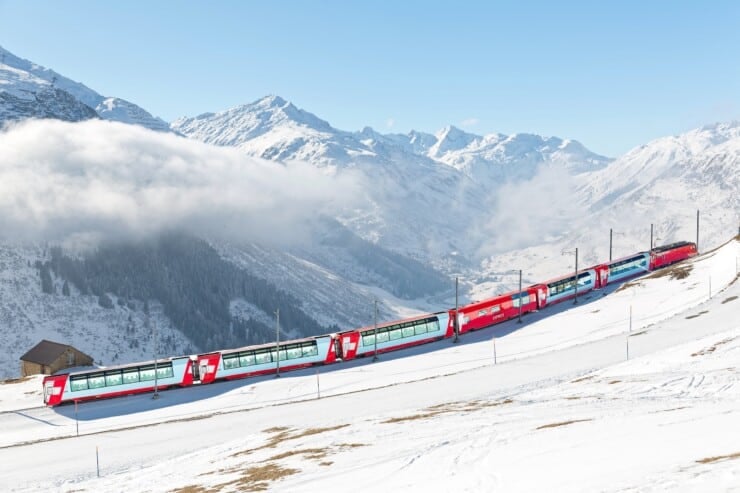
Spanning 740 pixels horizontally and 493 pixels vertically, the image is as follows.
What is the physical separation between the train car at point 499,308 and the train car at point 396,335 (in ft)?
7.61

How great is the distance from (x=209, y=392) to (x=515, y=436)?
42397 mm

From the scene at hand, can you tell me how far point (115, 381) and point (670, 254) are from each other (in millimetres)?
94918

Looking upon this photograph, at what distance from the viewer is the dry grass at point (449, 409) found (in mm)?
38938

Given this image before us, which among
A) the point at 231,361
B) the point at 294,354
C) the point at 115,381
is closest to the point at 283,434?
the point at 231,361

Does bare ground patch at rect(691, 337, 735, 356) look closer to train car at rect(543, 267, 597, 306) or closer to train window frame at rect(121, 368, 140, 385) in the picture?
train car at rect(543, 267, 597, 306)

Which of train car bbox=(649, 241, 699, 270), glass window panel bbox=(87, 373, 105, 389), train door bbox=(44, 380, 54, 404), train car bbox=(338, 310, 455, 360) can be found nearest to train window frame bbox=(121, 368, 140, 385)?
glass window panel bbox=(87, 373, 105, 389)

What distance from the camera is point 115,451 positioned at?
4256 cm

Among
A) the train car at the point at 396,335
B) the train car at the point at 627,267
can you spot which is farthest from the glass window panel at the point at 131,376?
the train car at the point at 627,267

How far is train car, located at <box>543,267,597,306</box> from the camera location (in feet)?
288

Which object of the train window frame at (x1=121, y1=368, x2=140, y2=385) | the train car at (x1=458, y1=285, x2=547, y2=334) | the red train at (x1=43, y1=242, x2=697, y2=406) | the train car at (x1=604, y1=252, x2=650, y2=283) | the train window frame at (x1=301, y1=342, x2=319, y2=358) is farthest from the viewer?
the train car at (x1=604, y1=252, x2=650, y2=283)

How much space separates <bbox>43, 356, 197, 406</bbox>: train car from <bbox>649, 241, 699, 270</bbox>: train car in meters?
82.4

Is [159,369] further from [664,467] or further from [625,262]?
[625,262]

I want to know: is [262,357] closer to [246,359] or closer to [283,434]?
[246,359]

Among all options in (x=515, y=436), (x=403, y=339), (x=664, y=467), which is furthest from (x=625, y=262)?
(x=664, y=467)
